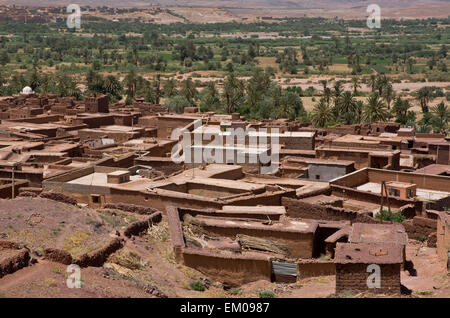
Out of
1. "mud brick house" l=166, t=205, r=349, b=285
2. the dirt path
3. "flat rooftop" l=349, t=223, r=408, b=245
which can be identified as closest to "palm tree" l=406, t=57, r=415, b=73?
"mud brick house" l=166, t=205, r=349, b=285

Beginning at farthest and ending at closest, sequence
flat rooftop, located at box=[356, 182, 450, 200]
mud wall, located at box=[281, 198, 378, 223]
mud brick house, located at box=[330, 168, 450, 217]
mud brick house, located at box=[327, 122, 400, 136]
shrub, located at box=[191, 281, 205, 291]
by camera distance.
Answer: mud brick house, located at box=[327, 122, 400, 136] → flat rooftop, located at box=[356, 182, 450, 200] → mud brick house, located at box=[330, 168, 450, 217] → mud wall, located at box=[281, 198, 378, 223] → shrub, located at box=[191, 281, 205, 291]

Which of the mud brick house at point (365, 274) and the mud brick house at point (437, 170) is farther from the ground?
A: the mud brick house at point (365, 274)

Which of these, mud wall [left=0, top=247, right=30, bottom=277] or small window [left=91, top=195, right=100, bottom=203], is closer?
mud wall [left=0, top=247, right=30, bottom=277]

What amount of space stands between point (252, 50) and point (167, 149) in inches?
3590

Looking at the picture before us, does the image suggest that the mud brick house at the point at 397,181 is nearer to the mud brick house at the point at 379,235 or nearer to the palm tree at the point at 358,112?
the mud brick house at the point at 379,235

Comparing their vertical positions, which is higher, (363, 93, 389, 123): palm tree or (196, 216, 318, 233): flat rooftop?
(196, 216, 318, 233): flat rooftop

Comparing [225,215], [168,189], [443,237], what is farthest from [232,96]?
[443,237]

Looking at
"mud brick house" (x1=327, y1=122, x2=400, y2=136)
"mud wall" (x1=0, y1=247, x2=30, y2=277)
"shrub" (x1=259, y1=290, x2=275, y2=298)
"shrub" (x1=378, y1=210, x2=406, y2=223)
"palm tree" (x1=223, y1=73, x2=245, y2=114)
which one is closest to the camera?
"mud wall" (x1=0, y1=247, x2=30, y2=277)

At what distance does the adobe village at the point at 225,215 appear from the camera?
52.3 ft

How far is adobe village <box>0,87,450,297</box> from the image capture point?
52.3 ft

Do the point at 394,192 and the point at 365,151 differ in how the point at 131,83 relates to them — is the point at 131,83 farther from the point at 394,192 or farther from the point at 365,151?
the point at 394,192

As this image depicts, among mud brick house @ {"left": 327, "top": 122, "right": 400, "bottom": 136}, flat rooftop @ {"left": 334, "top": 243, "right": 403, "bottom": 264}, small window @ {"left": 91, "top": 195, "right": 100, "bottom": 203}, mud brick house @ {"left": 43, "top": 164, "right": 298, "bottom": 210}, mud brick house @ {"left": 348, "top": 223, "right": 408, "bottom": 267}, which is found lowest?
mud brick house @ {"left": 327, "top": 122, "right": 400, "bottom": 136}

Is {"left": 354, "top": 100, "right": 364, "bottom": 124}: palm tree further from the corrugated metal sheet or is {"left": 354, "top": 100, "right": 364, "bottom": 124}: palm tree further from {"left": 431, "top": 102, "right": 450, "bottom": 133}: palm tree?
the corrugated metal sheet

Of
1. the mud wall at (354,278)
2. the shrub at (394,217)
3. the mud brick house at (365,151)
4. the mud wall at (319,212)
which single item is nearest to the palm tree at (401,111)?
the mud brick house at (365,151)
